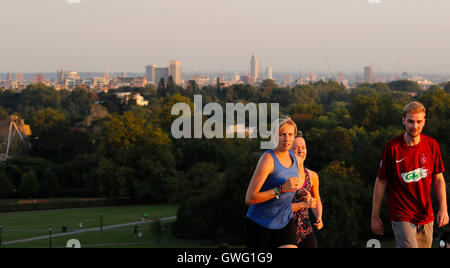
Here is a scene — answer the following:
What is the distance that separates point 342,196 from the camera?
124ft

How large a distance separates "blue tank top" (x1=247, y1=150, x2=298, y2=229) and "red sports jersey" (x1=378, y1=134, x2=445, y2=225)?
3.71 feet

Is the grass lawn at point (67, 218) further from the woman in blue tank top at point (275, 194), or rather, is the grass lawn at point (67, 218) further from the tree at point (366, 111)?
the woman in blue tank top at point (275, 194)

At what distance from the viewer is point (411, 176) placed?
741cm

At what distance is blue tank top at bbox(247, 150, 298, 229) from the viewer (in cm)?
695

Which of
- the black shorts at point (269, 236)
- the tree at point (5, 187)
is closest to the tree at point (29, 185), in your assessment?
the tree at point (5, 187)

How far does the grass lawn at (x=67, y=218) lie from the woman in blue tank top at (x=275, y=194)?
36.5 m

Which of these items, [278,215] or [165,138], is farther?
[165,138]

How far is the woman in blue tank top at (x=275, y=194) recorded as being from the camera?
271 inches

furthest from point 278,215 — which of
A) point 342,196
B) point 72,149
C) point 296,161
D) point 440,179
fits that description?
point 72,149

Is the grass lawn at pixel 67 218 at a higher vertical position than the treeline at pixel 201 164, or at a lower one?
lower

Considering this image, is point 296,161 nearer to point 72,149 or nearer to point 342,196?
point 342,196

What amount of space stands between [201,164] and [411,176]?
49846 millimetres

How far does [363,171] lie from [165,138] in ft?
86.2

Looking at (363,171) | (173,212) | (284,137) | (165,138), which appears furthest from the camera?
(165,138)
